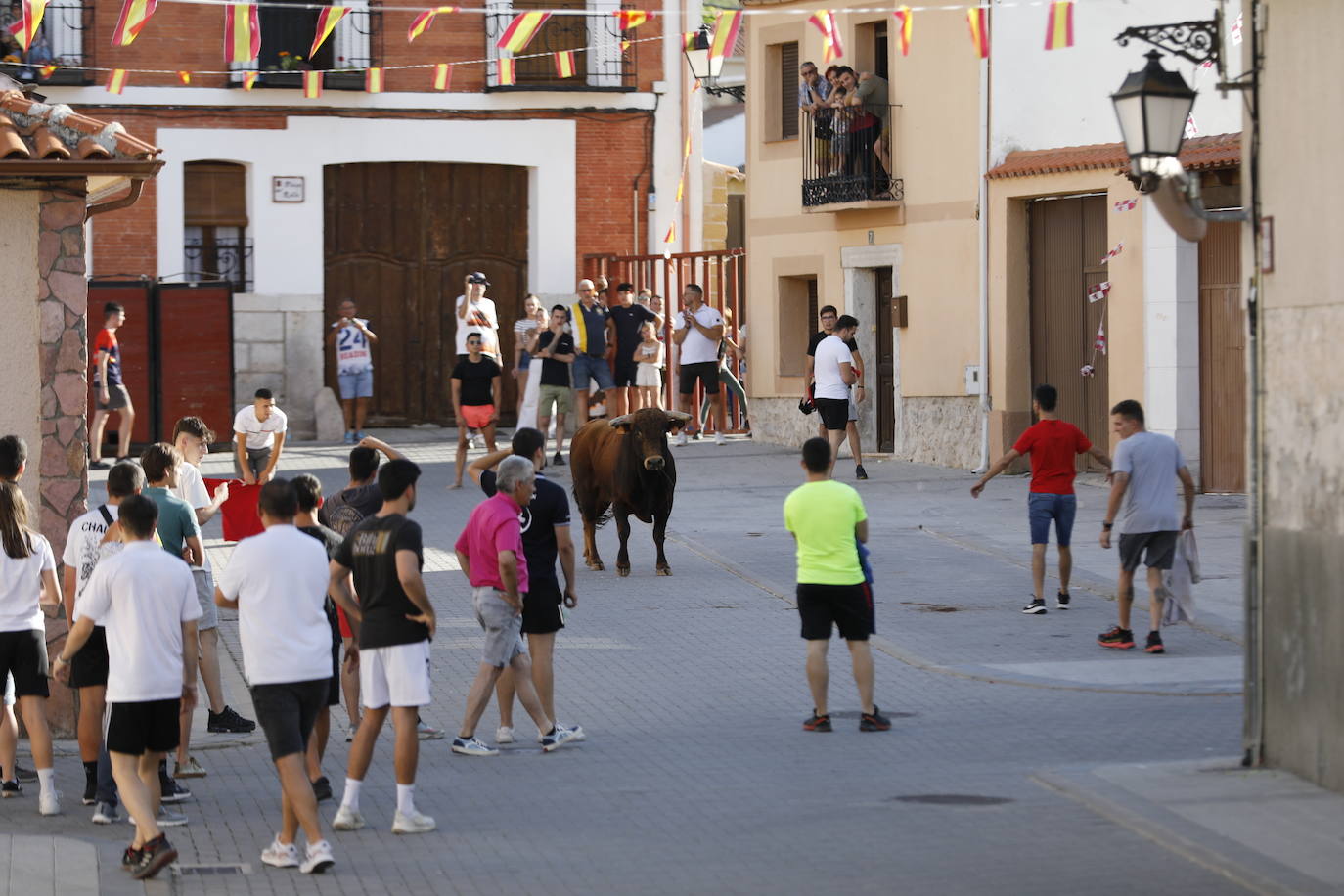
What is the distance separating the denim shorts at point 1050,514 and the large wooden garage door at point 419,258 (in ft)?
52.2

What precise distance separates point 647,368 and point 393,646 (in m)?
15.8

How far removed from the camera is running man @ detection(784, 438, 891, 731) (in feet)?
36.2

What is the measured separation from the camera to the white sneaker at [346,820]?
29.5ft

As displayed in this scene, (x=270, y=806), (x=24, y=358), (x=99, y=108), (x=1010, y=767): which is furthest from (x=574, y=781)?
(x=99, y=108)

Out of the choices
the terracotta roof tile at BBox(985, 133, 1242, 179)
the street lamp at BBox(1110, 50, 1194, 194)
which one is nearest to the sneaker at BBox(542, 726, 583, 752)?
the street lamp at BBox(1110, 50, 1194, 194)

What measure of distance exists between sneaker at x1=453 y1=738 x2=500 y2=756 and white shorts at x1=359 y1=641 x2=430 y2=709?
1765 mm

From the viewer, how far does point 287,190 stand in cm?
2872

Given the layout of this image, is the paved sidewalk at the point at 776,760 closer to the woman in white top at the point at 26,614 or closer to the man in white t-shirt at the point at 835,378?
the woman in white top at the point at 26,614

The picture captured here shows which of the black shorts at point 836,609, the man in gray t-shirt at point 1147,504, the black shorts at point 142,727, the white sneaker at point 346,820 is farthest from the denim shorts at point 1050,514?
the black shorts at point 142,727

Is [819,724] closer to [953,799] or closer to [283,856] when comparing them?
[953,799]

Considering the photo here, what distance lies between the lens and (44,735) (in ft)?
31.1

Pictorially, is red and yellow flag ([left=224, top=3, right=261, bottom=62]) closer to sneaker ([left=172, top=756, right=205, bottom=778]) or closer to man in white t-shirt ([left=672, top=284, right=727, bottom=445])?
man in white t-shirt ([left=672, top=284, right=727, bottom=445])

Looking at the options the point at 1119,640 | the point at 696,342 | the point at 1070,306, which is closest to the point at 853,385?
the point at 1070,306

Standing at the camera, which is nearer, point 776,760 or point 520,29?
point 776,760
